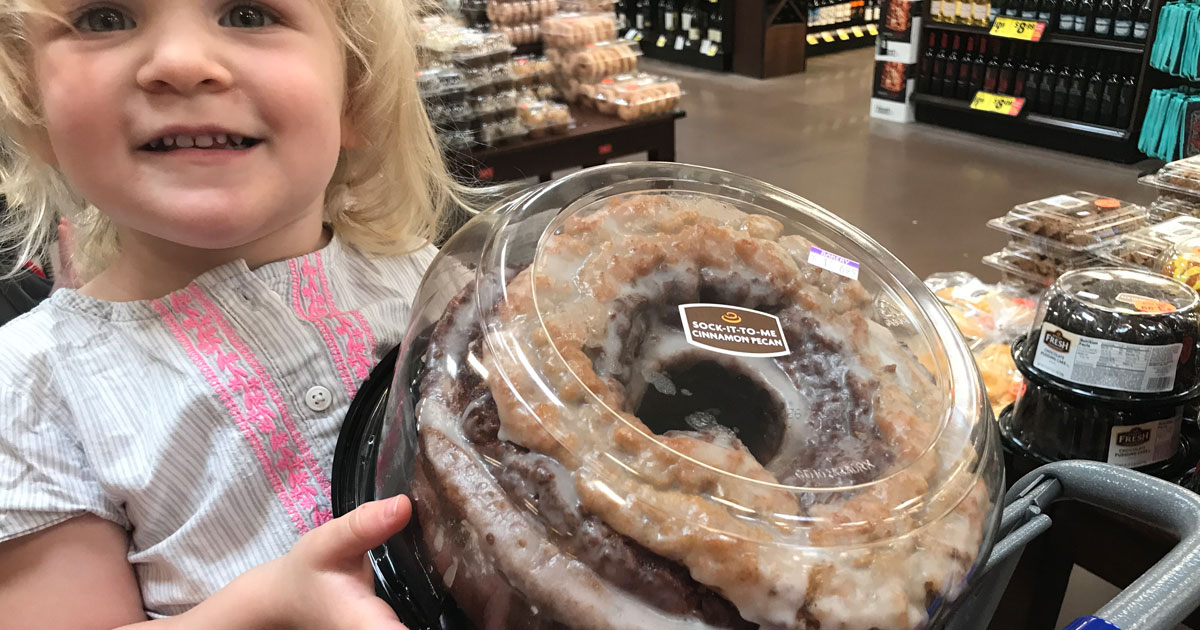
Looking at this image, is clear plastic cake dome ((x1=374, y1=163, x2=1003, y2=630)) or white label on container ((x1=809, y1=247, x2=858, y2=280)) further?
white label on container ((x1=809, y1=247, x2=858, y2=280))

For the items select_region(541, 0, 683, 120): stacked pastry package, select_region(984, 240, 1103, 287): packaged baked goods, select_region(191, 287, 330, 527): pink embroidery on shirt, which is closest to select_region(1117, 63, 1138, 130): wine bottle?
select_region(541, 0, 683, 120): stacked pastry package

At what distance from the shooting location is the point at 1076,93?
4.77m

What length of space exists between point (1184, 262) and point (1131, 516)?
117 cm

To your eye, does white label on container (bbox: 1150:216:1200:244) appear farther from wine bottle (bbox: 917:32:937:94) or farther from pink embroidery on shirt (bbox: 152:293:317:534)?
wine bottle (bbox: 917:32:937:94)

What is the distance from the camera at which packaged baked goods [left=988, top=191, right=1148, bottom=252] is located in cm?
202

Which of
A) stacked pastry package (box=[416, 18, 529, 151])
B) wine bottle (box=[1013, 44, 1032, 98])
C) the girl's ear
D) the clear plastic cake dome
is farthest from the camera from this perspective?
wine bottle (box=[1013, 44, 1032, 98])

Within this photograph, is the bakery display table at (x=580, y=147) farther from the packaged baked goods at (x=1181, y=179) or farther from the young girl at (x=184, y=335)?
the young girl at (x=184, y=335)

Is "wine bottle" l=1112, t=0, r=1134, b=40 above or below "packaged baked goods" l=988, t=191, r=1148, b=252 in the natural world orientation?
above

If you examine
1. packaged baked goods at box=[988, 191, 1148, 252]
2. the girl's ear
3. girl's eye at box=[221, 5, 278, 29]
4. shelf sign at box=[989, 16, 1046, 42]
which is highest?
girl's eye at box=[221, 5, 278, 29]

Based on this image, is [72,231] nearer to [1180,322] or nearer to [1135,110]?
[1180,322]

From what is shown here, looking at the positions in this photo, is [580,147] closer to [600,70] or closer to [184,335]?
[600,70]

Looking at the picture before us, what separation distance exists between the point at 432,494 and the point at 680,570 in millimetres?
173

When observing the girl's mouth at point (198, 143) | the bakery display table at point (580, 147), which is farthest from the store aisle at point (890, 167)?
the girl's mouth at point (198, 143)

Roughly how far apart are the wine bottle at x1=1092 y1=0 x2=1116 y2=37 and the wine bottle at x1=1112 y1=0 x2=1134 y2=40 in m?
0.02
